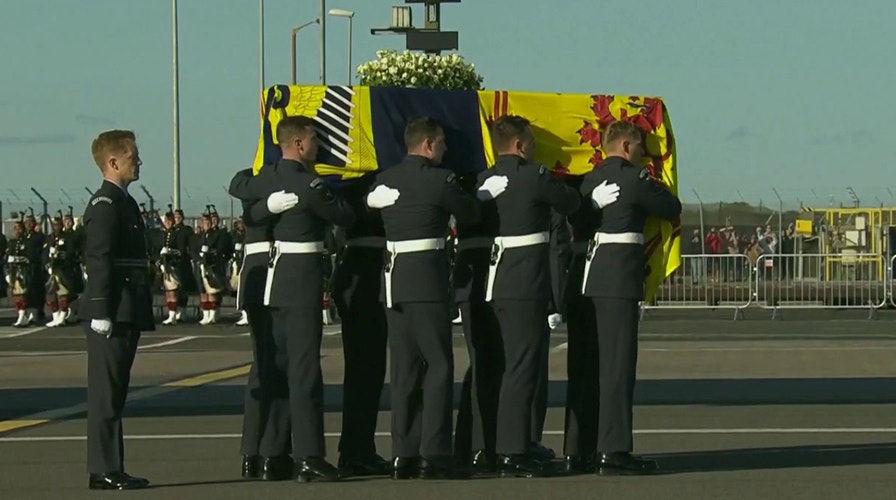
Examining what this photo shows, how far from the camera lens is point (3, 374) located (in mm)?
20625

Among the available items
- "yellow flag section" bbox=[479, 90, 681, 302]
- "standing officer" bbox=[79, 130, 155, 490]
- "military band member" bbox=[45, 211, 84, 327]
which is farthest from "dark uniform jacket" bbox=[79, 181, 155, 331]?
"military band member" bbox=[45, 211, 84, 327]

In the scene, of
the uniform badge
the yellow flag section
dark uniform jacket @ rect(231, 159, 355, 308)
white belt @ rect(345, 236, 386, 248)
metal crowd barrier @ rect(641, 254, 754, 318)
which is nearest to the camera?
the uniform badge

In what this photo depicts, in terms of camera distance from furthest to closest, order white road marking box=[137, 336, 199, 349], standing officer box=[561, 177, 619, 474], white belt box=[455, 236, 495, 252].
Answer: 1. white road marking box=[137, 336, 199, 349]
2. standing officer box=[561, 177, 619, 474]
3. white belt box=[455, 236, 495, 252]

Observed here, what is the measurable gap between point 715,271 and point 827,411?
57.0ft

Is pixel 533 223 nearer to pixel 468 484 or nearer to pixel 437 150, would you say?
pixel 437 150

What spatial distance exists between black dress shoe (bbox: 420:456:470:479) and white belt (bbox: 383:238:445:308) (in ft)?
3.03

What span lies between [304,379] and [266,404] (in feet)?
1.20

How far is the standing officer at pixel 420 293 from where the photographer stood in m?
11.3

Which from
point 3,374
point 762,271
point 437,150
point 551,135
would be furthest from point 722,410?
point 762,271

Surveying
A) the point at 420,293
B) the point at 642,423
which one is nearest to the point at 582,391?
the point at 420,293

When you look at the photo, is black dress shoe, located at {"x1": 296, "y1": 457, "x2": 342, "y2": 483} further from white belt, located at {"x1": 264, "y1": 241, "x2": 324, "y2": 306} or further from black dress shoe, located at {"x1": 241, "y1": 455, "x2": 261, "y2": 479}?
white belt, located at {"x1": 264, "y1": 241, "x2": 324, "y2": 306}

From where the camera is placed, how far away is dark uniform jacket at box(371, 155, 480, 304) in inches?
442

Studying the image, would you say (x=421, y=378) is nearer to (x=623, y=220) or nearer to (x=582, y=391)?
(x=582, y=391)

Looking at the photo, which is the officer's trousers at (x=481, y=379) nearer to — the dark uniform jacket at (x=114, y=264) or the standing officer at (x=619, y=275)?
the standing officer at (x=619, y=275)
